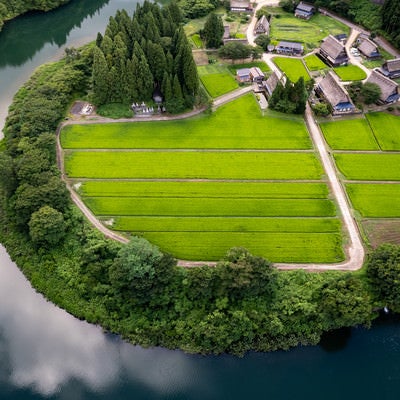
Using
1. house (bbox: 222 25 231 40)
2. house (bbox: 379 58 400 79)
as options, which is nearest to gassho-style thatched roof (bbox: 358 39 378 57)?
house (bbox: 379 58 400 79)

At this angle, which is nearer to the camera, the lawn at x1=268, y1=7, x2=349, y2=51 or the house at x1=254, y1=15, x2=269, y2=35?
the house at x1=254, y1=15, x2=269, y2=35

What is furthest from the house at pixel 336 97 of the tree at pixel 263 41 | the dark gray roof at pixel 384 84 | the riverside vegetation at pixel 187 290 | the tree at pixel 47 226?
the tree at pixel 47 226

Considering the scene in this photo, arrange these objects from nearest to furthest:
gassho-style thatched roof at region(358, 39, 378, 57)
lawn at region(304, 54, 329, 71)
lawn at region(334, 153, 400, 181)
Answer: lawn at region(334, 153, 400, 181) < lawn at region(304, 54, 329, 71) < gassho-style thatched roof at region(358, 39, 378, 57)

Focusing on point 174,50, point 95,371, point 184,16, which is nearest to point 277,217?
point 95,371

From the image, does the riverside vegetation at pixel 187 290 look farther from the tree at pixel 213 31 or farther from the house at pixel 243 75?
the tree at pixel 213 31

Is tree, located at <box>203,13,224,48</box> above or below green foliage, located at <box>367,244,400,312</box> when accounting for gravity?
above

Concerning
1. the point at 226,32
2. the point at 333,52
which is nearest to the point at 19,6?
the point at 226,32

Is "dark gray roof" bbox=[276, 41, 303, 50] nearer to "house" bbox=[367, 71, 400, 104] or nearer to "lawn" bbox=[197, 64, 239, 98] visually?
"lawn" bbox=[197, 64, 239, 98]

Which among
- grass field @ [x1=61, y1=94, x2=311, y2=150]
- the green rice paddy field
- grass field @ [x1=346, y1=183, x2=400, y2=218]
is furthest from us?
grass field @ [x1=61, y1=94, x2=311, y2=150]

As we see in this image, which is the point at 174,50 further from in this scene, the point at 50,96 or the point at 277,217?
the point at 277,217
